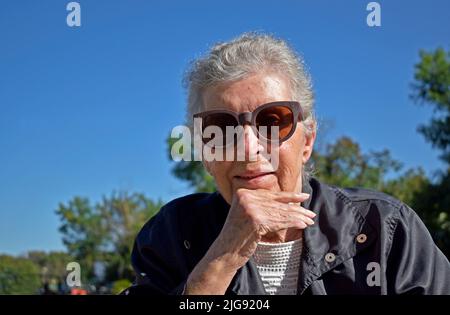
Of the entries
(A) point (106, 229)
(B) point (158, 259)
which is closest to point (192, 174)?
(A) point (106, 229)

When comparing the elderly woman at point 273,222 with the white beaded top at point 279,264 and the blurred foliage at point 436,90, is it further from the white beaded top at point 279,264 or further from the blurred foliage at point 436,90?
the blurred foliage at point 436,90

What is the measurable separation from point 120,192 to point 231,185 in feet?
129

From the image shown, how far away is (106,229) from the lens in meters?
43.2

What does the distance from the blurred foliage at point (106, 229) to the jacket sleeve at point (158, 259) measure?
110 feet

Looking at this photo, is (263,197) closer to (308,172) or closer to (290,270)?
(290,270)

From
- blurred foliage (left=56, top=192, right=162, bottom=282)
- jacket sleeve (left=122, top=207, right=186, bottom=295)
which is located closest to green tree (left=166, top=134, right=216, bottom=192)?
blurred foliage (left=56, top=192, right=162, bottom=282)

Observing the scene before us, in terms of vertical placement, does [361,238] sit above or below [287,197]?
below

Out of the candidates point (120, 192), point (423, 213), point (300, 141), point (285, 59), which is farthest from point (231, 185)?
point (120, 192)

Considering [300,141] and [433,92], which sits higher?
[433,92]

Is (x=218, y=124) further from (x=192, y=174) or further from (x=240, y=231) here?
(x=192, y=174)

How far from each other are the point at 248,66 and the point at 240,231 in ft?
2.27

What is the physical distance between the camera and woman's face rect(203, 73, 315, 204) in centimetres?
211
